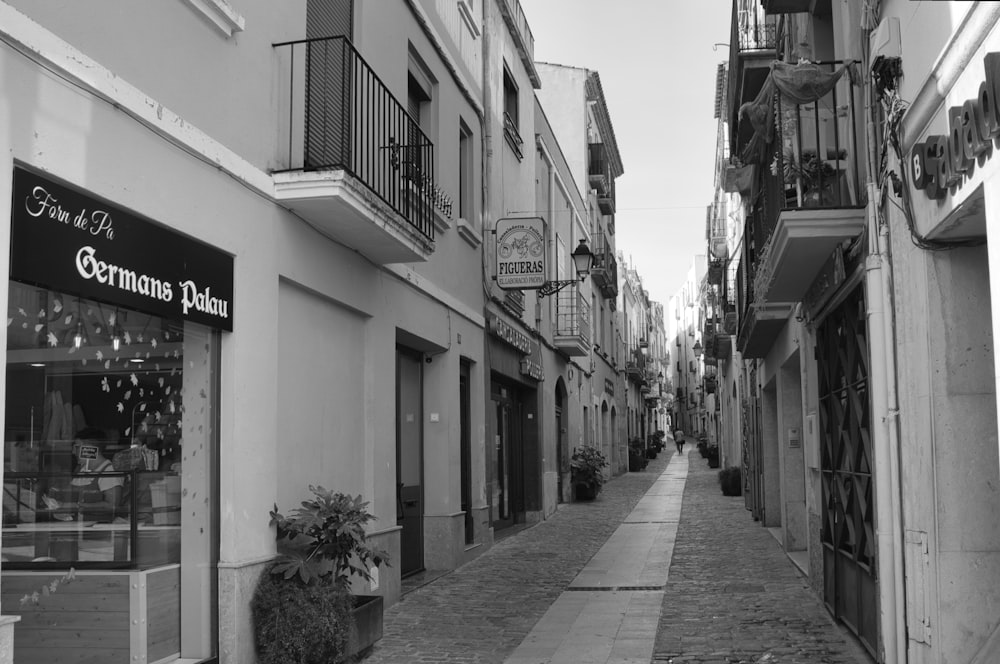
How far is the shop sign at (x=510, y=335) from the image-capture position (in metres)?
14.6

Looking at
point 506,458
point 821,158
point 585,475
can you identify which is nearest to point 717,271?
point 585,475

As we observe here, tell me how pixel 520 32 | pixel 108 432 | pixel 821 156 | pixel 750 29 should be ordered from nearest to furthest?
1. pixel 108 432
2. pixel 821 156
3. pixel 750 29
4. pixel 520 32

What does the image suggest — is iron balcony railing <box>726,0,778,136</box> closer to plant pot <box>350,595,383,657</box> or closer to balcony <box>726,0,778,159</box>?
balcony <box>726,0,778,159</box>

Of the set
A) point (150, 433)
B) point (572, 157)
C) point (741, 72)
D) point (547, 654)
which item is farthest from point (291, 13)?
point (572, 157)

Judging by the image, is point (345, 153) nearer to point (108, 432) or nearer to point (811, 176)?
point (108, 432)

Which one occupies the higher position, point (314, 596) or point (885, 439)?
point (885, 439)

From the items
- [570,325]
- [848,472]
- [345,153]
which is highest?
[345,153]

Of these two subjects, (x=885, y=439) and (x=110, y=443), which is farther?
(x=885, y=439)

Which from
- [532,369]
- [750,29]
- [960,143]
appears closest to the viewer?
[960,143]

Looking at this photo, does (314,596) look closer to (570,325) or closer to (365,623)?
(365,623)

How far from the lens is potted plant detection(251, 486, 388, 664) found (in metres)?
6.58

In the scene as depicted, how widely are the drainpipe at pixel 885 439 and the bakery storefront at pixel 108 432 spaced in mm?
4264

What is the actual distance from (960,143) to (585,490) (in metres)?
18.7

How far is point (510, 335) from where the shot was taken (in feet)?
51.5
